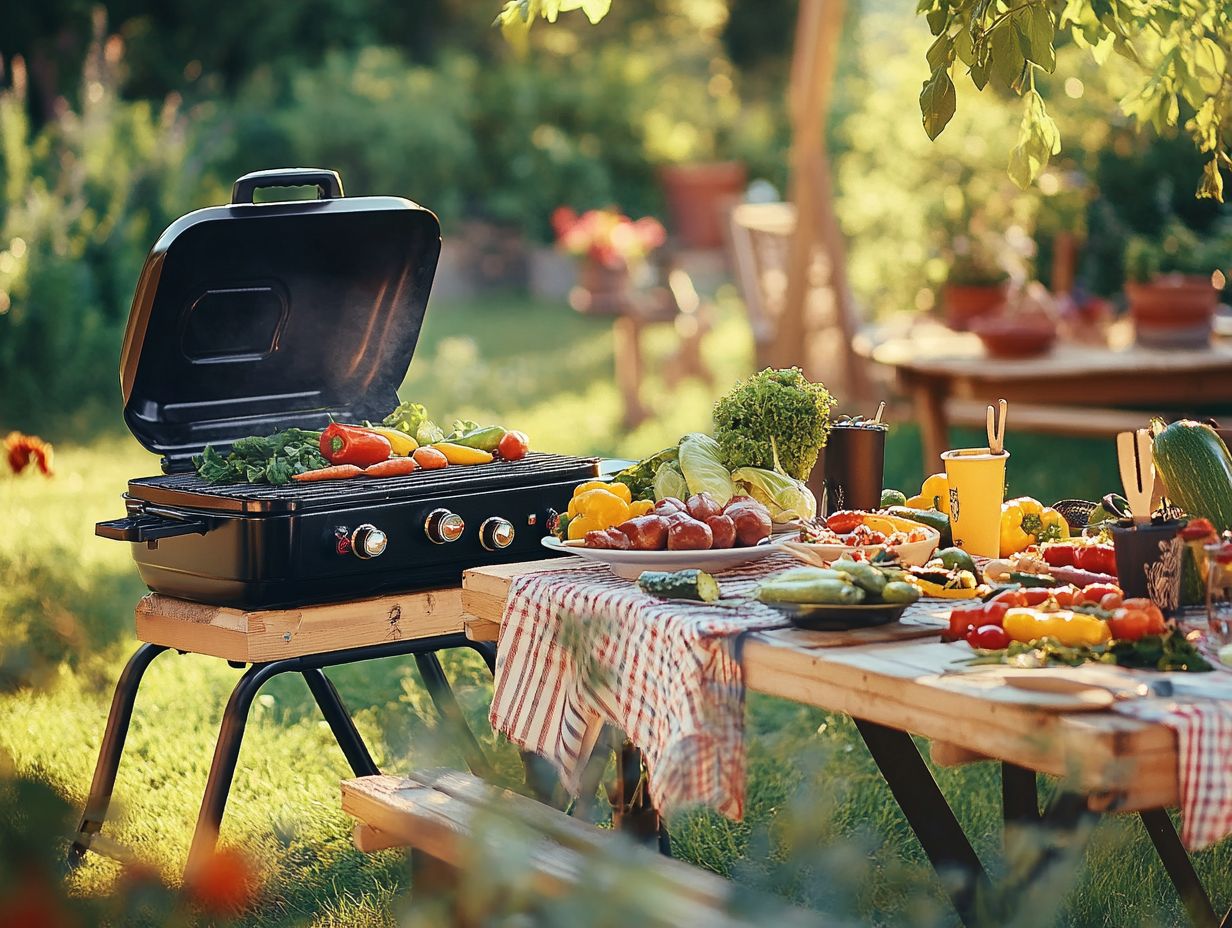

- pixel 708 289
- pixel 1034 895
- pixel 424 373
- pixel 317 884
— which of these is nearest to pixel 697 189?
pixel 708 289

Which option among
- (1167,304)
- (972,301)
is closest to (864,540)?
(1167,304)

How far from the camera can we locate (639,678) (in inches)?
100

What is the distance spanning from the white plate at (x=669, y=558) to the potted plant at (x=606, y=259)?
295 inches

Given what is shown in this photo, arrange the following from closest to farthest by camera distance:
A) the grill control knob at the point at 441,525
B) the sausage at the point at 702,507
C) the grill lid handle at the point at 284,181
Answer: the sausage at the point at 702,507 < the grill control knob at the point at 441,525 < the grill lid handle at the point at 284,181

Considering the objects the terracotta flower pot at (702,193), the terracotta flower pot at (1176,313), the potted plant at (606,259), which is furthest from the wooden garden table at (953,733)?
the terracotta flower pot at (702,193)

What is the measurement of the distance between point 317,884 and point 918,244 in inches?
274

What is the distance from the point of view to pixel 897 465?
29.7 feet

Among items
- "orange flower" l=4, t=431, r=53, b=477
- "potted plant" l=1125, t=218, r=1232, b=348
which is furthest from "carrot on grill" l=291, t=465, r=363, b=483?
"potted plant" l=1125, t=218, r=1232, b=348

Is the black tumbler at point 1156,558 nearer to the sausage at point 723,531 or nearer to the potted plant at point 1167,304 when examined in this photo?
the sausage at point 723,531

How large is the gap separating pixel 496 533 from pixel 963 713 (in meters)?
1.58

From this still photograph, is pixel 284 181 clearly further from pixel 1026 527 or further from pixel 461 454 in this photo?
pixel 1026 527

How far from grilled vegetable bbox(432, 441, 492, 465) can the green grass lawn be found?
54 cm

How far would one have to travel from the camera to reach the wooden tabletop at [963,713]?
1909mm

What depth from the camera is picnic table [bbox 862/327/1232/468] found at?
20.6ft
